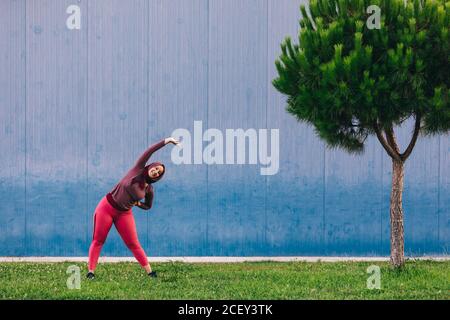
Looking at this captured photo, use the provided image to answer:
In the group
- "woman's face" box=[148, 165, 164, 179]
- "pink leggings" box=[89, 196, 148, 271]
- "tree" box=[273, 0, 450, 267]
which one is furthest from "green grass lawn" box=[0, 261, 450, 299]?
"tree" box=[273, 0, 450, 267]

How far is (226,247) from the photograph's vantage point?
1251 cm

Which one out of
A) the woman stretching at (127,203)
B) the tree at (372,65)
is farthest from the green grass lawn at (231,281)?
the tree at (372,65)

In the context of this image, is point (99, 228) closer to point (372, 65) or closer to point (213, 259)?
point (213, 259)

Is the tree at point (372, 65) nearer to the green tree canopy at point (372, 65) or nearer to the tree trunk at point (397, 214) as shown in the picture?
the green tree canopy at point (372, 65)

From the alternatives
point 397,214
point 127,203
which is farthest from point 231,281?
point 397,214

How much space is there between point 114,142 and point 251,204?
2384mm

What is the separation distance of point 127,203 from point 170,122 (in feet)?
9.64

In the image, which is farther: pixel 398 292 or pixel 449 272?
pixel 449 272

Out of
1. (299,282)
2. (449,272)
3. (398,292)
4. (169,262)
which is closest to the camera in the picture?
(398,292)

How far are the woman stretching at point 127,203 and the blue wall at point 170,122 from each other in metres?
2.61

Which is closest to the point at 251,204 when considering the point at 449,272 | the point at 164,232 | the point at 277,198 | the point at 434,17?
the point at 277,198

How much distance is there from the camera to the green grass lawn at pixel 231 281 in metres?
8.87

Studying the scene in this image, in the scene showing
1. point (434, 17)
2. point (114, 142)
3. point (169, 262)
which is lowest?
point (169, 262)

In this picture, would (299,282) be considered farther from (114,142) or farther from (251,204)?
(114,142)
